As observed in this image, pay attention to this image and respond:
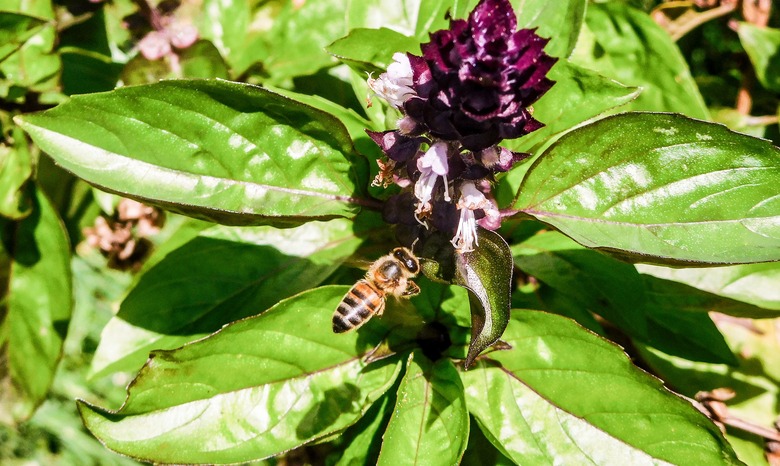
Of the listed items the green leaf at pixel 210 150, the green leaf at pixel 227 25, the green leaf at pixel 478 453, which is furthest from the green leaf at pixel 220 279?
the green leaf at pixel 227 25

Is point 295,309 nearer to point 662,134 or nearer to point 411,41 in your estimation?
point 411,41

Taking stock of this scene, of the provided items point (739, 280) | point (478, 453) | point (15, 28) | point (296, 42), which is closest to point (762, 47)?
point (739, 280)

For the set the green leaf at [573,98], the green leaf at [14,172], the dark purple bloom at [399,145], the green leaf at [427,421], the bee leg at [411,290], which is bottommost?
the green leaf at [14,172]

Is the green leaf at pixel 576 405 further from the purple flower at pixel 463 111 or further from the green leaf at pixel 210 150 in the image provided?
the green leaf at pixel 210 150

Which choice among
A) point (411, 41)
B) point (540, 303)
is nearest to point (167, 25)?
point (411, 41)

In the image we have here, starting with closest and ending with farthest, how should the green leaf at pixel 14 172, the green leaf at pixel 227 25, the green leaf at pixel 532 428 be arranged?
the green leaf at pixel 532 428
the green leaf at pixel 14 172
the green leaf at pixel 227 25

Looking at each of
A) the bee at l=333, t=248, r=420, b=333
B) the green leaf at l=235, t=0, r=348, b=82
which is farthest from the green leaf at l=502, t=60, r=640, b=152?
the green leaf at l=235, t=0, r=348, b=82
